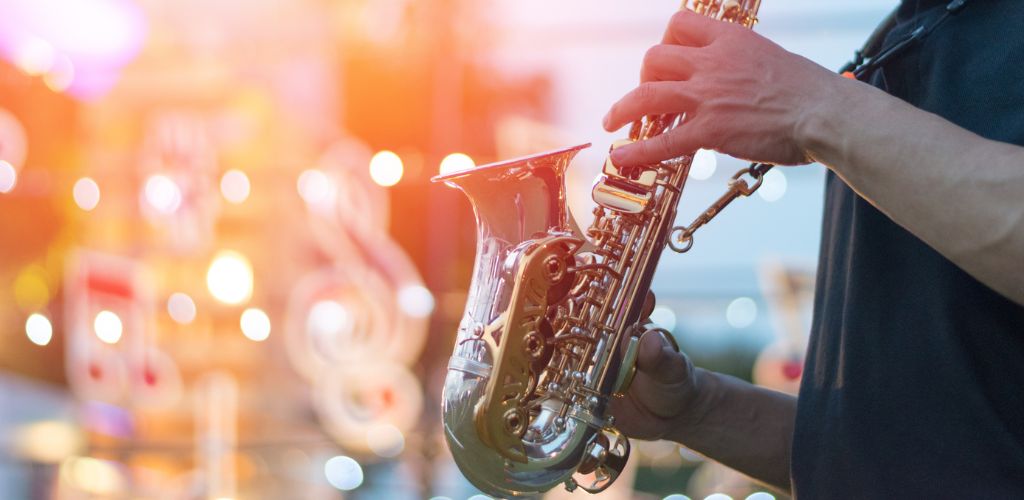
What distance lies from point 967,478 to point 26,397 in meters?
5.36

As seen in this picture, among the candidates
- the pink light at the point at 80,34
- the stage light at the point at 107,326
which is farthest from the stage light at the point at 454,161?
the stage light at the point at 107,326

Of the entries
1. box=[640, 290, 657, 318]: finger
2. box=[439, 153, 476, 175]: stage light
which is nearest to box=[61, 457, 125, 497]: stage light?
box=[439, 153, 476, 175]: stage light

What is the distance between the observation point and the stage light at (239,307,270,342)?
5094 millimetres

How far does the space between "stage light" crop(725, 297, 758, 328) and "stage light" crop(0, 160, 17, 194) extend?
3919 millimetres

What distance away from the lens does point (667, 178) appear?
137 centimetres

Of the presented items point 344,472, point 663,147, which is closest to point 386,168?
point 344,472

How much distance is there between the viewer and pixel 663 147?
3.87 ft

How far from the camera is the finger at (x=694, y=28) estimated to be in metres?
1.15

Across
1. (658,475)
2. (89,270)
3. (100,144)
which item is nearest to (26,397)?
(89,270)

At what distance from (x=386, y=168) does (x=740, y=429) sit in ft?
12.3

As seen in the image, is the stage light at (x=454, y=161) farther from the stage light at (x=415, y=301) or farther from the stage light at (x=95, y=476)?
the stage light at (x=95, y=476)

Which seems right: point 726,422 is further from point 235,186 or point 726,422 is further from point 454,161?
point 235,186

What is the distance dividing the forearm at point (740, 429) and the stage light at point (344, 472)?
3812 millimetres

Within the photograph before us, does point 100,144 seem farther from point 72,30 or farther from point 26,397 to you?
point 26,397
